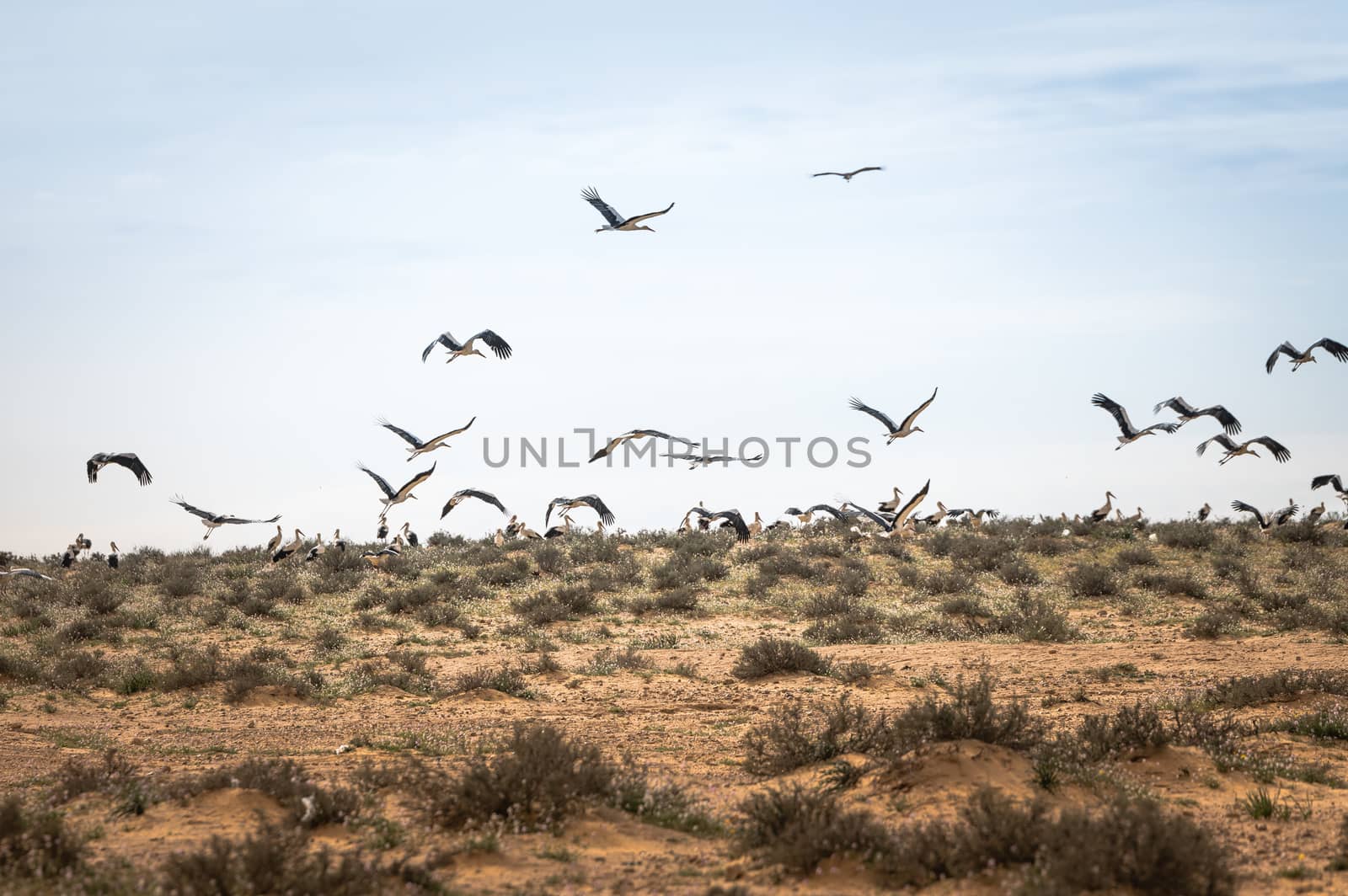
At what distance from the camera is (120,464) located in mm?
21281

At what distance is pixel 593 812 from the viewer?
7426 millimetres

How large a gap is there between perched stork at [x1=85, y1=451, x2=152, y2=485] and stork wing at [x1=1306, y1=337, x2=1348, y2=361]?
2350cm

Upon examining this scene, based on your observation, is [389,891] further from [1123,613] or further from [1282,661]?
[1123,613]

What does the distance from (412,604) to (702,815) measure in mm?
15072

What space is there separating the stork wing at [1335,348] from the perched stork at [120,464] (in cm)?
2350

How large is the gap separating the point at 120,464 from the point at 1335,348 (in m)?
24.3

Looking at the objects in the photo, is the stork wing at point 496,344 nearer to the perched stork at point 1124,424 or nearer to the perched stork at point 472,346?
the perched stork at point 472,346

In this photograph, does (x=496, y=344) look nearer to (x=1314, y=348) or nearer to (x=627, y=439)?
(x=627, y=439)

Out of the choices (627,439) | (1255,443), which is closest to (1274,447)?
(1255,443)

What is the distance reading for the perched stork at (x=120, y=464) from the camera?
20.5 metres

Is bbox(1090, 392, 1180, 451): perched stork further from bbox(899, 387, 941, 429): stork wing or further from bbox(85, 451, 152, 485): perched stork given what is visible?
bbox(85, 451, 152, 485): perched stork

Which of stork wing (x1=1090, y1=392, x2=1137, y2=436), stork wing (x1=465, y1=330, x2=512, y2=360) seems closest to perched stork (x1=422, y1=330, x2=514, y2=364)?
stork wing (x1=465, y1=330, x2=512, y2=360)

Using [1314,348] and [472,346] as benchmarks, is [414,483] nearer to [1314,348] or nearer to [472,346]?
[472,346]

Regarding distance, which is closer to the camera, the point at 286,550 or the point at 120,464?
the point at 120,464
